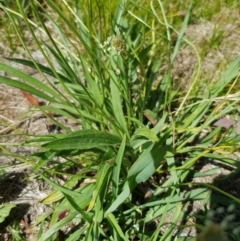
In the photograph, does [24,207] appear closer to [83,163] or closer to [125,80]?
[83,163]

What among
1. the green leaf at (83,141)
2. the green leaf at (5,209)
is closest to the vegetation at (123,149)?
the green leaf at (83,141)

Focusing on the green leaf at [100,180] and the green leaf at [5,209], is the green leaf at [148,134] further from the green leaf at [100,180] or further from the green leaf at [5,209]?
the green leaf at [5,209]

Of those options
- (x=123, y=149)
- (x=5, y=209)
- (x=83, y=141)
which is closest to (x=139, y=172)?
(x=123, y=149)

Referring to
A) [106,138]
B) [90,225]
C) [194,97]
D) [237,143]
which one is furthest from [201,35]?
[90,225]

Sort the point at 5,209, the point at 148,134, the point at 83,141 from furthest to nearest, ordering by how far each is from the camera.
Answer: the point at 5,209
the point at 148,134
the point at 83,141

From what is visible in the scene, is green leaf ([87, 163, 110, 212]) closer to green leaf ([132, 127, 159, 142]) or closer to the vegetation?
the vegetation

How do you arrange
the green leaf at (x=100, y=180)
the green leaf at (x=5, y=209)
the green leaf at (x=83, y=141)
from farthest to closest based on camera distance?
the green leaf at (x=5, y=209), the green leaf at (x=100, y=180), the green leaf at (x=83, y=141)

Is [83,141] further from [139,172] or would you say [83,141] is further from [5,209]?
[5,209]

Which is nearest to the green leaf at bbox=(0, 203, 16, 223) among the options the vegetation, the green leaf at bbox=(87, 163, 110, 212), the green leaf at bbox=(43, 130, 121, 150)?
the vegetation
